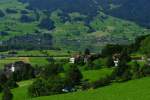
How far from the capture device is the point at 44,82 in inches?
2709

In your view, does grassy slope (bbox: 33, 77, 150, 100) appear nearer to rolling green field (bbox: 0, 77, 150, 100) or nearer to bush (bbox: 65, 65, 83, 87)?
rolling green field (bbox: 0, 77, 150, 100)

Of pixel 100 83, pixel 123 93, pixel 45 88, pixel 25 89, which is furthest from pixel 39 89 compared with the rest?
pixel 123 93

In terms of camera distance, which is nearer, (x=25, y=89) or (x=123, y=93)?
(x=123, y=93)

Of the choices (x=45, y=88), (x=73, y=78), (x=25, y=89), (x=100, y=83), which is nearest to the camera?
(x=100, y=83)

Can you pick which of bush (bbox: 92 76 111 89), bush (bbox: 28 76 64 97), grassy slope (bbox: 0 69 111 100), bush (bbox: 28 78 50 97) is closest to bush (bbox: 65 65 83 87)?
grassy slope (bbox: 0 69 111 100)

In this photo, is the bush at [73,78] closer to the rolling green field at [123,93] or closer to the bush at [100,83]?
the bush at [100,83]

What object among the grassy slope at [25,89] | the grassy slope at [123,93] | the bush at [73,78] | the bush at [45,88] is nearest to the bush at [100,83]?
the bush at [45,88]

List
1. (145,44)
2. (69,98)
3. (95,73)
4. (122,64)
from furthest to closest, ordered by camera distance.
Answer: (145,44), (95,73), (122,64), (69,98)

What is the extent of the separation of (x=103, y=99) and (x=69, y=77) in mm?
26729

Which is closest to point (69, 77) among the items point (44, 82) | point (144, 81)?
point (44, 82)

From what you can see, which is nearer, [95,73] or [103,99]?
[103,99]

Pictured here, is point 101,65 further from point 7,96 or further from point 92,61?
point 7,96

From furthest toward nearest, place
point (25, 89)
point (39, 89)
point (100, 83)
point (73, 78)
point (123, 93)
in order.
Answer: point (25, 89), point (73, 78), point (39, 89), point (100, 83), point (123, 93)

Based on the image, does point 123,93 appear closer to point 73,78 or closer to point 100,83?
point 100,83
